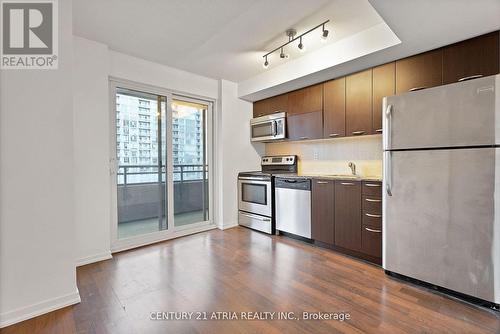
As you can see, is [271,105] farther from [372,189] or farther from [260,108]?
[372,189]

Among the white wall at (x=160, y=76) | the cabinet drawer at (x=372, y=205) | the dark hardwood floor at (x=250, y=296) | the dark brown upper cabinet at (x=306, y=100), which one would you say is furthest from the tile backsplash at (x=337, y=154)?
the white wall at (x=160, y=76)

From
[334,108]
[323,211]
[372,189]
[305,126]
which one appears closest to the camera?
[372,189]

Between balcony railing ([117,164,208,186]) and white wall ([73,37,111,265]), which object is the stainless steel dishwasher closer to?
balcony railing ([117,164,208,186])

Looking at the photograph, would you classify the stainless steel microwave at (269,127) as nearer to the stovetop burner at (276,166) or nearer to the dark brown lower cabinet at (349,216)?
the stovetop burner at (276,166)

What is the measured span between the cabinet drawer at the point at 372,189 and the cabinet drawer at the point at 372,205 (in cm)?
4

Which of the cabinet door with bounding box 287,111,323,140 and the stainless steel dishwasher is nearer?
the stainless steel dishwasher

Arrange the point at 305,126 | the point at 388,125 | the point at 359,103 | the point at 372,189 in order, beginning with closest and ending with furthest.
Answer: the point at 388,125 → the point at 372,189 → the point at 359,103 → the point at 305,126

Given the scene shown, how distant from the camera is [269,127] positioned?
158 inches

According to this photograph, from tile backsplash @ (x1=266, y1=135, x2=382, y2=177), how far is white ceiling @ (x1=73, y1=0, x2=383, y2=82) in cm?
138

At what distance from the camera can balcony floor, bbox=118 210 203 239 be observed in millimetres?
3213

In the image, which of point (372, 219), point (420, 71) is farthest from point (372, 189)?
point (420, 71)

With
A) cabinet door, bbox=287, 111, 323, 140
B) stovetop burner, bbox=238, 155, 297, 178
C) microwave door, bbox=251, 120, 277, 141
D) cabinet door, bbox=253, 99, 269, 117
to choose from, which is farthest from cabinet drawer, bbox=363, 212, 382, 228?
cabinet door, bbox=253, 99, 269, 117

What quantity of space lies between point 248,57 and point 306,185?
188 cm

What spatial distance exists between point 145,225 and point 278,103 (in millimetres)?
2794
